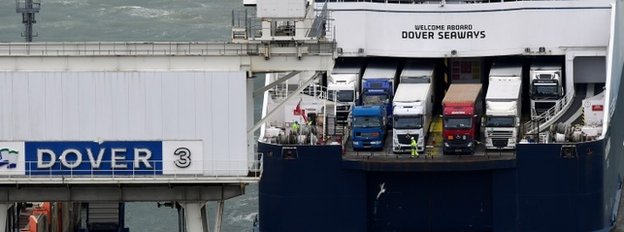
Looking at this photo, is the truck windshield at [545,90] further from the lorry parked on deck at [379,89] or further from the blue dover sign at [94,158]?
the blue dover sign at [94,158]

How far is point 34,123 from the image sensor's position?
158 feet

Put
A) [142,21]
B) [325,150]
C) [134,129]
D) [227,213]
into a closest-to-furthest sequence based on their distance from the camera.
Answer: [134,129] < [325,150] < [227,213] < [142,21]

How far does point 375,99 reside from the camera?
2598 inches

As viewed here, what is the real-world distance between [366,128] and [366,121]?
0.73 ft

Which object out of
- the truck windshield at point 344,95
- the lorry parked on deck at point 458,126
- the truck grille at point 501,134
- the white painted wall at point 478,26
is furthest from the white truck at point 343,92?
the truck grille at point 501,134

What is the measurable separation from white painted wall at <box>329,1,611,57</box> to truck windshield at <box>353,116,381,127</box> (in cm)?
590

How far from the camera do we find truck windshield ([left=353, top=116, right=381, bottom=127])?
206 feet

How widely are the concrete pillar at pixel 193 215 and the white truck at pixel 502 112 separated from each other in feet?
54.6

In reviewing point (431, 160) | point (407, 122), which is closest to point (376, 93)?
point (407, 122)

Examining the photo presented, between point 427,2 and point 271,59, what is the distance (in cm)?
2176

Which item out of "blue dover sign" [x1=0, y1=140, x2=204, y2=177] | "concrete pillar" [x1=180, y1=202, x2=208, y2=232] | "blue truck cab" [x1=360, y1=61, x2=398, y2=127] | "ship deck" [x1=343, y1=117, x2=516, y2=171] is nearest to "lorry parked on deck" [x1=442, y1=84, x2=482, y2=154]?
"ship deck" [x1=343, y1=117, x2=516, y2=171]

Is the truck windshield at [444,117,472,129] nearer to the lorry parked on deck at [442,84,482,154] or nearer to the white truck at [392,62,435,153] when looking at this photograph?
the lorry parked on deck at [442,84,482,154]

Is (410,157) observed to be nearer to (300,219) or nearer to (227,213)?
(300,219)

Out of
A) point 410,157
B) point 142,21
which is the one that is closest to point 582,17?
point 410,157
